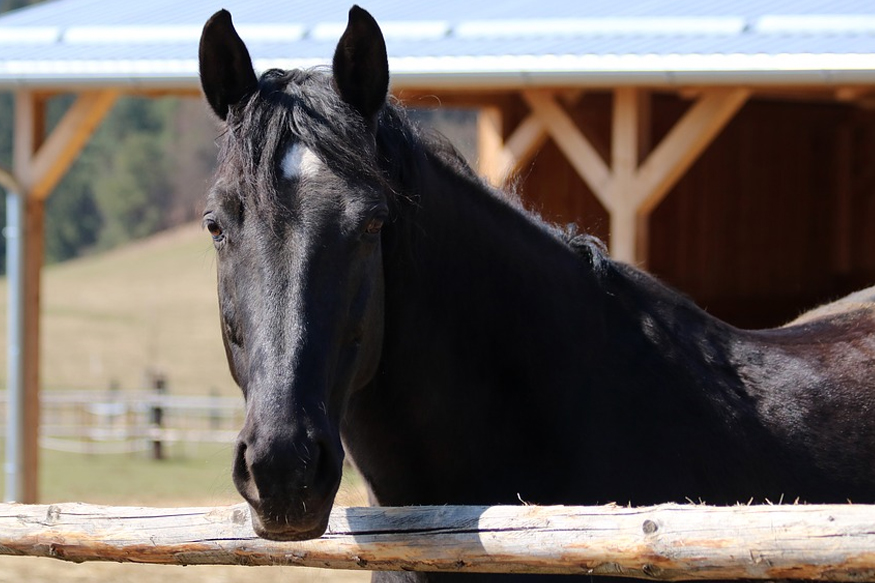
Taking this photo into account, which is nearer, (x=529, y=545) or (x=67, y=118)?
(x=529, y=545)

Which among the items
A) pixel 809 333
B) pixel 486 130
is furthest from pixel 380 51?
pixel 486 130

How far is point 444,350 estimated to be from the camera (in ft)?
9.32

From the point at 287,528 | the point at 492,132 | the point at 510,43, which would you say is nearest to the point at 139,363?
the point at 492,132

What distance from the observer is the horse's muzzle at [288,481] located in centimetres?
219

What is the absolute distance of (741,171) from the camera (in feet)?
37.4

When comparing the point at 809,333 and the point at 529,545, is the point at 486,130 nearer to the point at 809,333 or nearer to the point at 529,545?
the point at 809,333

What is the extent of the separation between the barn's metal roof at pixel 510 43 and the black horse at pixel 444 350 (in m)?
3.96

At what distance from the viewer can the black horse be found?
2.40m

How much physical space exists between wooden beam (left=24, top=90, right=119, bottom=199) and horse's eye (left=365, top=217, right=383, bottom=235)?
667cm

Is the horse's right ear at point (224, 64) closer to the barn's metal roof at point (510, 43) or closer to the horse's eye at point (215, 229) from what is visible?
the horse's eye at point (215, 229)

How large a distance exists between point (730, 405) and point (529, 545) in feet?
3.01

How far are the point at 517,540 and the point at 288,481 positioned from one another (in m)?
0.52

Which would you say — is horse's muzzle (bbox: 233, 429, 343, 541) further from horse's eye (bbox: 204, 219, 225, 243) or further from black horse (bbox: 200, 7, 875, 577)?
horse's eye (bbox: 204, 219, 225, 243)

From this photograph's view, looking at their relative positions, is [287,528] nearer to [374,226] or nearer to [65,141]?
[374,226]
